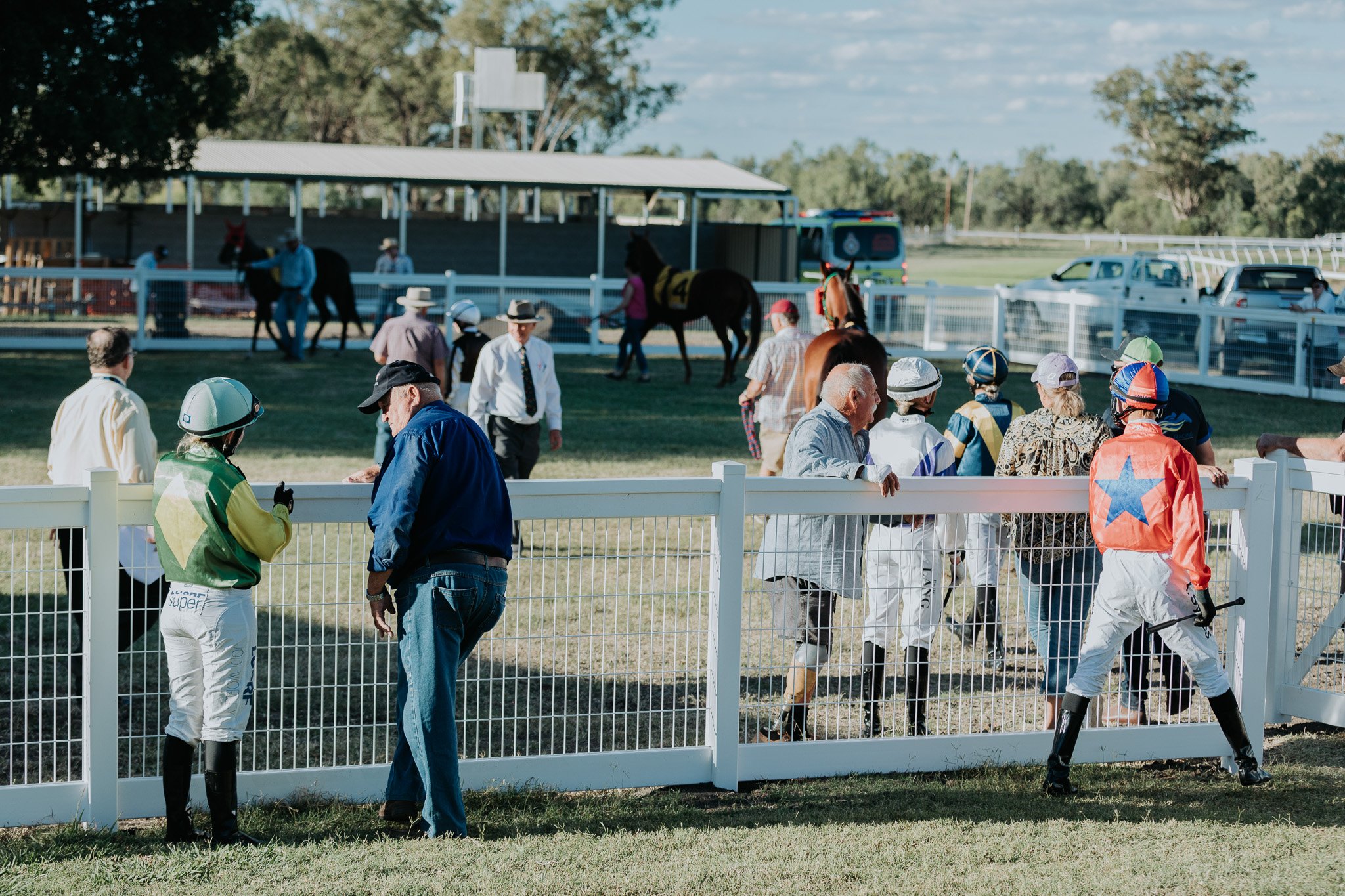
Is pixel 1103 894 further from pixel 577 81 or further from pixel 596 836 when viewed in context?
pixel 577 81

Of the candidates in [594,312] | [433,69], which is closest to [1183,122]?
[433,69]

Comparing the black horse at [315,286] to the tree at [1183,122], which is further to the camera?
the tree at [1183,122]

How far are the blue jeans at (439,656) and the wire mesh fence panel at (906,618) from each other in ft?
3.89

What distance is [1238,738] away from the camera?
214 inches

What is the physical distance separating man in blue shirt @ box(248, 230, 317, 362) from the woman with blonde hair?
1571 centimetres

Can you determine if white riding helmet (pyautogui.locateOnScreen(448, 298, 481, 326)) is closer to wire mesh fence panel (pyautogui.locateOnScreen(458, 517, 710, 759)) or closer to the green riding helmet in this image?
wire mesh fence panel (pyautogui.locateOnScreen(458, 517, 710, 759))

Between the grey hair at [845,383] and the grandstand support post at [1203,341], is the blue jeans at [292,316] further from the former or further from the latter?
the grey hair at [845,383]

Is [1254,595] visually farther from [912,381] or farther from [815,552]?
[815,552]

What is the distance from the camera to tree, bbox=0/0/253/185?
794 inches

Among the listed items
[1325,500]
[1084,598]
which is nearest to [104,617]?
[1084,598]

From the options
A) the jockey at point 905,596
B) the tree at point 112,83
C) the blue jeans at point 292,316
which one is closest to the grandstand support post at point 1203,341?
the blue jeans at point 292,316

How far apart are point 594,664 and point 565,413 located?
971cm

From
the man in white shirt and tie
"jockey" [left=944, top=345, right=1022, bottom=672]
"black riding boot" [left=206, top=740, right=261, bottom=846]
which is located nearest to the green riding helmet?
→ "black riding boot" [left=206, top=740, right=261, bottom=846]

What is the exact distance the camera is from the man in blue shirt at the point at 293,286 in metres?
20.0
